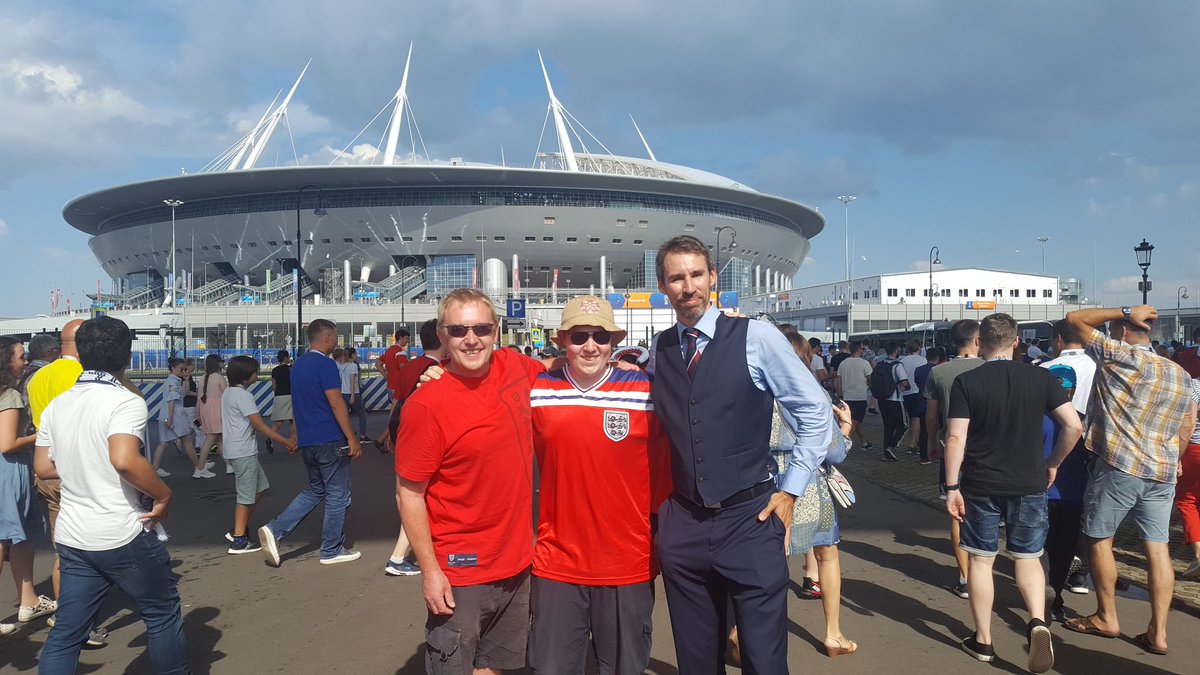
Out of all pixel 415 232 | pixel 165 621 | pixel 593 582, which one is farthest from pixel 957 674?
pixel 415 232

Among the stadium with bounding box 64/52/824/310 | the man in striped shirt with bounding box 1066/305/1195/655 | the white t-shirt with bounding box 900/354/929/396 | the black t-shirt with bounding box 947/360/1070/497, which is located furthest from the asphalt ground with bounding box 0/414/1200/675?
the stadium with bounding box 64/52/824/310

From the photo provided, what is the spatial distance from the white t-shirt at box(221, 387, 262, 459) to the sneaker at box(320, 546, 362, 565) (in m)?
1.28

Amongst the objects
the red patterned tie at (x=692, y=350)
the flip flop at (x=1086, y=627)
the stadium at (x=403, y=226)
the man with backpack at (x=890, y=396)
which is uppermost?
the stadium at (x=403, y=226)

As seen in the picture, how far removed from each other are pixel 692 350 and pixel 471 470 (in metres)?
0.93

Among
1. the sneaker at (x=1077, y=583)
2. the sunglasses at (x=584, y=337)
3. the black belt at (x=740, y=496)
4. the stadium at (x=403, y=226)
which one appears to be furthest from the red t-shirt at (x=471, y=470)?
the stadium at (x=403, y=226)

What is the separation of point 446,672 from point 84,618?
1.69 m

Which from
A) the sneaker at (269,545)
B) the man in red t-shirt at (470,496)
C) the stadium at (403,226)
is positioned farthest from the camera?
the stadium at (403,226)

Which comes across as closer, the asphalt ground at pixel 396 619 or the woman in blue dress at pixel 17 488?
the asphalt ground at pixel 396 619

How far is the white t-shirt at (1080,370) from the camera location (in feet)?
16.9

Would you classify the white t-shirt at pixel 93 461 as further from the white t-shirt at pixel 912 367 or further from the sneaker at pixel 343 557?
the white t-shirt at pixel 912 367

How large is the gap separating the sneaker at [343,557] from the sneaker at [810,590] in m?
3.56

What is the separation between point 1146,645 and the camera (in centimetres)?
409

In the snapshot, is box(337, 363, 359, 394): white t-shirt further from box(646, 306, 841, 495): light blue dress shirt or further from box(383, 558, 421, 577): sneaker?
box(646, 306, 841, 495): light blue dress shirt

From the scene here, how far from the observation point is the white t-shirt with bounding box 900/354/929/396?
38.3ft
